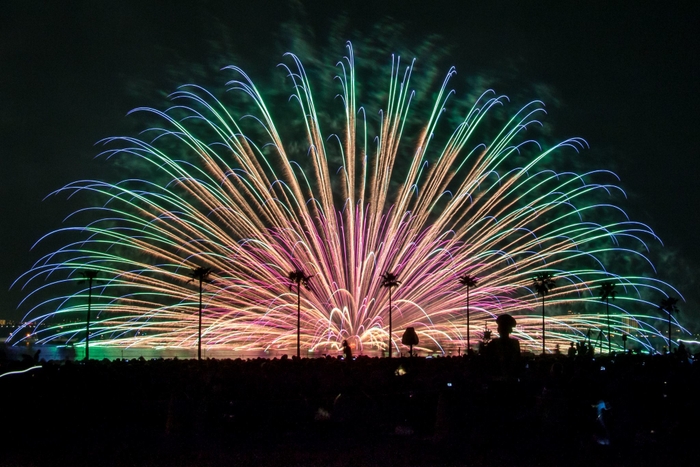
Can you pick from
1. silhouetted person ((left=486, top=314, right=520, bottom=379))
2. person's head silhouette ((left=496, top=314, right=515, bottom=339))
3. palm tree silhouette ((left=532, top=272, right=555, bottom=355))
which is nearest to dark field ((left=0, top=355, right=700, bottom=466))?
silhouetted person ((left=486, top=314, right=520, bottom=379))

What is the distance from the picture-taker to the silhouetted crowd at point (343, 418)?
1282 cm

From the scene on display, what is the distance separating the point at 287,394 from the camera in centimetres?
1588

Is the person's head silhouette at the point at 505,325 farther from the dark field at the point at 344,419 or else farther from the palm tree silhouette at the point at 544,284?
the palm tree silhouette at the point at 544,284

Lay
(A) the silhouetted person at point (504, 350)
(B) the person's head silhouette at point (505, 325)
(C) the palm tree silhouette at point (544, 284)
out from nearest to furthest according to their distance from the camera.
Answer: (A) the silhouetted person at point (504, 350) → (B) the person's head silhouette at point (505, 325) → (C) the palm tree silhouette at point (544, 284)

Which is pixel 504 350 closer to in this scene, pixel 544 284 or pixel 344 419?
pixel 344 419

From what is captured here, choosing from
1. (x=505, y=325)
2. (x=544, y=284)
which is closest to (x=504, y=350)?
(x=505, y=325)

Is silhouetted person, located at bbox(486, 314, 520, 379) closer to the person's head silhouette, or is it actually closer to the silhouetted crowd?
the person's head silhouette

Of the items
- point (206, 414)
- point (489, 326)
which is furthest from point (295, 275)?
point (206, 414)

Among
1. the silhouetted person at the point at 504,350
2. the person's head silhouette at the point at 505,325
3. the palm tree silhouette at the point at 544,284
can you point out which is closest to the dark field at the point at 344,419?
the silhouetted person at the point at 504,350

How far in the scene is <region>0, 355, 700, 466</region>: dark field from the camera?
41.9 ft

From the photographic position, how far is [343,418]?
15.2 m

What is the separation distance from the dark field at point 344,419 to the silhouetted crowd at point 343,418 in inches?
1.1

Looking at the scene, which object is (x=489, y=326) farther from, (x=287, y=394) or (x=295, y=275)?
(x=287, y=394)

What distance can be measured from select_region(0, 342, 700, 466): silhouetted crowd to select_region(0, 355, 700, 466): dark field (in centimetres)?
3
